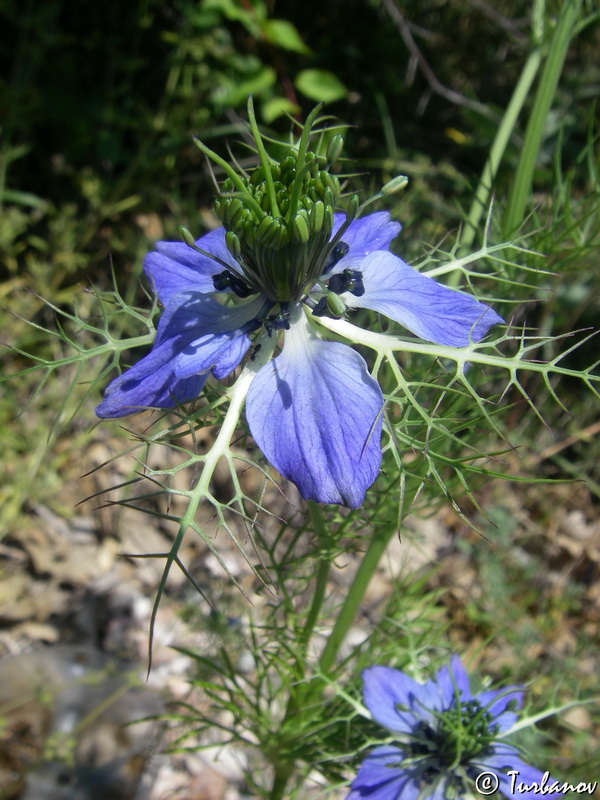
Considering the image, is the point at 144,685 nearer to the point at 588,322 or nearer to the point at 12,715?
the point at 12,715

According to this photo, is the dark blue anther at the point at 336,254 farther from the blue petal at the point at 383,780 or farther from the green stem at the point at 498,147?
the blue petal at the point at 383,780

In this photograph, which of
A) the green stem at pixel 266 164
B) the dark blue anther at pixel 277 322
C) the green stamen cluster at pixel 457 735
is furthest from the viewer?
the green stamen cluster at pixel 457 735

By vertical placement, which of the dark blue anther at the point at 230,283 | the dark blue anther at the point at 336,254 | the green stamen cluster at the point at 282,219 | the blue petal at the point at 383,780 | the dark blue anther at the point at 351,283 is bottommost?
the blue petal at the point at 383,780

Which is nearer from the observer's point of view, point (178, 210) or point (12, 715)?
point (12, 715)

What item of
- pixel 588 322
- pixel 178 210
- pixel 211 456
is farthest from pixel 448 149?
pixel 211 456

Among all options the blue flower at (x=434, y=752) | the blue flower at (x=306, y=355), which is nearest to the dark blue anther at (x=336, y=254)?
Answer: the blue flower at (x=306, y=355)

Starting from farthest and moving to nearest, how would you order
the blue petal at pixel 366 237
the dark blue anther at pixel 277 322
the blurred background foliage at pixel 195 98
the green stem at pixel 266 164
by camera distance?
the blurred background foliage at pixel 195 98
the blue petal at pixel 366 237
the dark blue anther at pixel 277 322
the green stem at pixel 266 164

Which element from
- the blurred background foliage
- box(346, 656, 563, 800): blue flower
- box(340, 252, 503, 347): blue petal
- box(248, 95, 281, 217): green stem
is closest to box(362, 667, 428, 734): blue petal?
box(346, 656, 563, 800): blue flower

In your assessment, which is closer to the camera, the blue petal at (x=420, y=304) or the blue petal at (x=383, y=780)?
the blue petal at (x=420, y=304)
